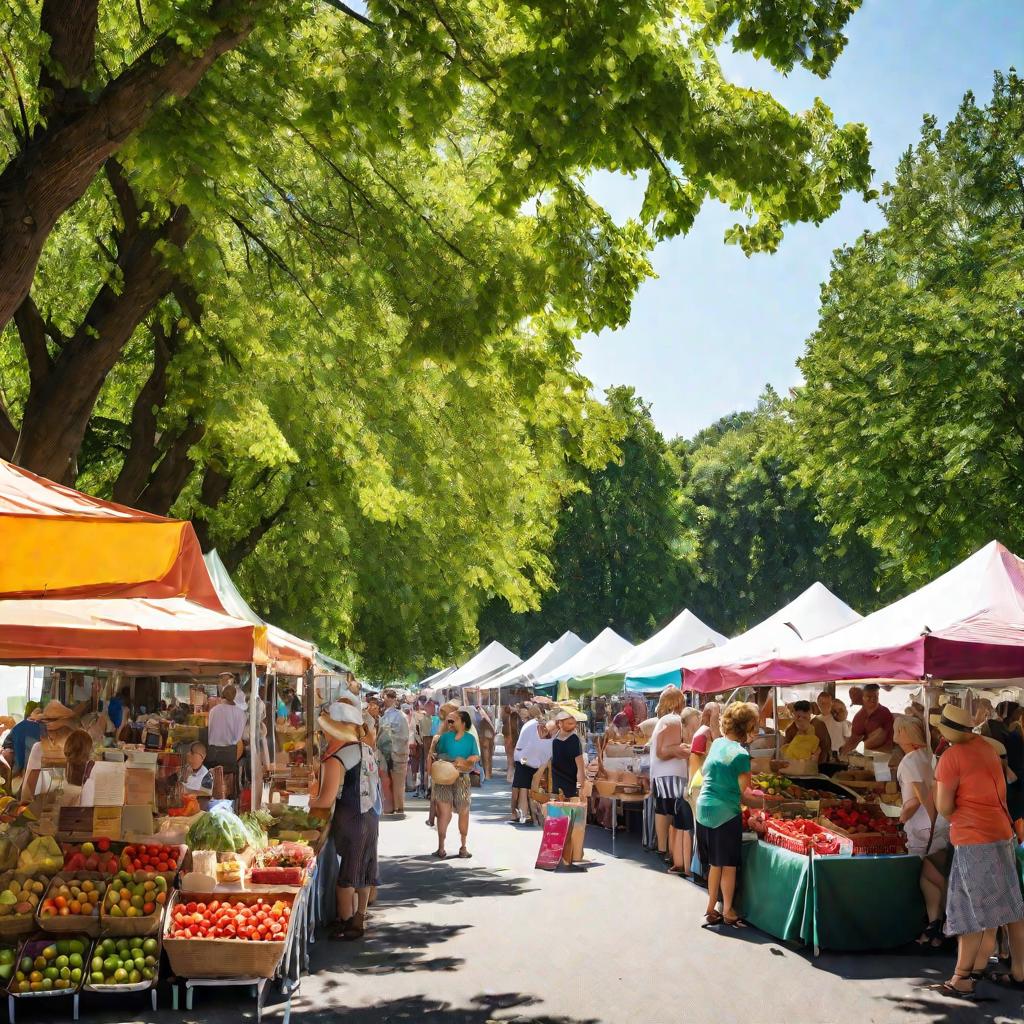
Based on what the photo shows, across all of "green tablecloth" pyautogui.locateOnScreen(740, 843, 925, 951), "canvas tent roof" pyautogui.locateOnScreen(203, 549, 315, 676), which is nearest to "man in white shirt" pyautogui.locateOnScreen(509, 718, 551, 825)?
"canvas tent roof" pyautogui.locateOnScreen(203, 549, 315, 676)

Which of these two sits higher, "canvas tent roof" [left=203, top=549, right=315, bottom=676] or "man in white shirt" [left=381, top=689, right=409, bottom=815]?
"canvas tent roof" [left=203, top=549, right=315, bottom=676]

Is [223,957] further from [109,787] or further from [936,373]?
[936,373]

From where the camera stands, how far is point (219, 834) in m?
8.73

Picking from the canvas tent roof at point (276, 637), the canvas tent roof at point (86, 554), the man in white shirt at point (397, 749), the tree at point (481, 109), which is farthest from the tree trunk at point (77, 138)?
the man in white shirt at point (397, 749)

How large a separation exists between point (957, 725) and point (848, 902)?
196cm

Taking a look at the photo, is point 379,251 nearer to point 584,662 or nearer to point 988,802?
point 988,802

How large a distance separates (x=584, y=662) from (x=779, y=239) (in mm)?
20646

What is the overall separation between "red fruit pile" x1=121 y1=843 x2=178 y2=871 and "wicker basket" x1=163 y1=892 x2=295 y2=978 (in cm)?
69

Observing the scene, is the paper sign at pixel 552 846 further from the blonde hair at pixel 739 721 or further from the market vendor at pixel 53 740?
the market vendor at pixel 53 740

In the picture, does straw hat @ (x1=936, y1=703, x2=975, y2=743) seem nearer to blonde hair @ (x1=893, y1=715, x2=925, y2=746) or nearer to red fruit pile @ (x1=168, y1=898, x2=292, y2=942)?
blonde hair @ (x1=893, y1=715, x2=925, y2=746)

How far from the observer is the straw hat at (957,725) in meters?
8.22

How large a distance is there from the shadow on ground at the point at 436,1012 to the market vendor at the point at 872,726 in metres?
9.03

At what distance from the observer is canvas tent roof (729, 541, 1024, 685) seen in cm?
942

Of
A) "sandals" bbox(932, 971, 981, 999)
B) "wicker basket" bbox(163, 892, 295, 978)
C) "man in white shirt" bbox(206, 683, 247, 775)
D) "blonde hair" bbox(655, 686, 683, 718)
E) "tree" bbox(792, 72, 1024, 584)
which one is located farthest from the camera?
"tree" bbox(792, 72, 1024, 584)
